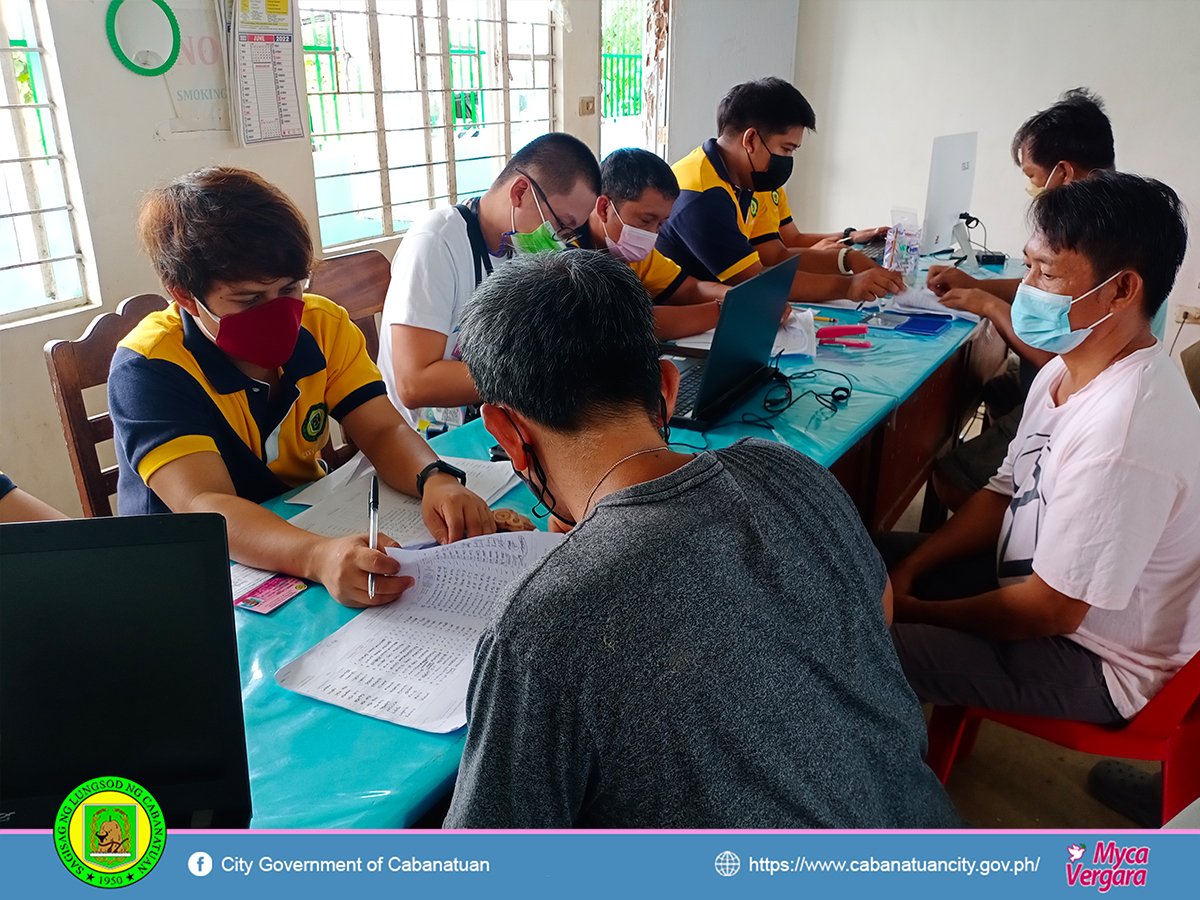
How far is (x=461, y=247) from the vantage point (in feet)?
6.25

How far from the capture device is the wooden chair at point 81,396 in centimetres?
149

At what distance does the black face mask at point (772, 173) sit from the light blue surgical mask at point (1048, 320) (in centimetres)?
134

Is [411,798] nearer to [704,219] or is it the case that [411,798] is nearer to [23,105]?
[704,219]

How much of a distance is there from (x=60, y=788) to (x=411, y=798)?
0.30m

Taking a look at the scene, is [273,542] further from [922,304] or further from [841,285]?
[922,304]

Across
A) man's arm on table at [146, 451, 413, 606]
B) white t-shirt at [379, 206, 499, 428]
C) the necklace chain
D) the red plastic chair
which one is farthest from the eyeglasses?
the red plastic chair

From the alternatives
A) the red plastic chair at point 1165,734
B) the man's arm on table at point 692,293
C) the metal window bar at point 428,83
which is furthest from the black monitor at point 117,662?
the metal window bar at point 428,83

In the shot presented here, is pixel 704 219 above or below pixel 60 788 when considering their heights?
above

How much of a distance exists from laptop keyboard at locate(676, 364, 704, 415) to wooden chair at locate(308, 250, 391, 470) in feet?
2.38

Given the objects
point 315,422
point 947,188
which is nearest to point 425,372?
point 315,422

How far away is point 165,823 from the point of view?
0.68 meters
